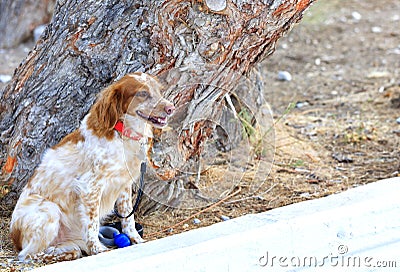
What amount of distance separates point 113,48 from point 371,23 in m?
6.11

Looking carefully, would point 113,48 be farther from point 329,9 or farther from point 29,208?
point 329,9

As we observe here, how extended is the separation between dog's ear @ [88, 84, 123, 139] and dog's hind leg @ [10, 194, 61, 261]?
1.59 feet

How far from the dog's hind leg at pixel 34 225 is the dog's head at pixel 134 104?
1.79 feet

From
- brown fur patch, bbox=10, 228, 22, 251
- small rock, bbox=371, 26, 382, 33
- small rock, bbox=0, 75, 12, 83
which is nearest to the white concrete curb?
brown fur patch, bbox=10, 228, 22, 251

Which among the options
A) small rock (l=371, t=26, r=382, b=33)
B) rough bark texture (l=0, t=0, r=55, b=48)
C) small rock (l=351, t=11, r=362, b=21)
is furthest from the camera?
small rock (l=351, t=11, r=362, b=21)

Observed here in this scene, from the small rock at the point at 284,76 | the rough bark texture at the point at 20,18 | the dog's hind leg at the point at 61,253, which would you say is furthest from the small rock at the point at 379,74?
the dog's hind leg at the point at 61,253

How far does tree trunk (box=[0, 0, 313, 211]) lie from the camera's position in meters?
4.05

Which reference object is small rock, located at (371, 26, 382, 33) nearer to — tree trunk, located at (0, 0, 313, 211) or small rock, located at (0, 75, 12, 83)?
small rock, located at (0, 75, 12, 83)

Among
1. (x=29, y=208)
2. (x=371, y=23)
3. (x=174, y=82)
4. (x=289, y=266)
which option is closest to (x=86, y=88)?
(x=174, y=82)

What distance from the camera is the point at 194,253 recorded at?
337cm

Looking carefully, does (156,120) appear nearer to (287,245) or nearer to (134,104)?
(134,104)

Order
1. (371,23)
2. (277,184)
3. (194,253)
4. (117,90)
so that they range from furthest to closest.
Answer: (371,23) → (277,184) → (117,90) → (194,253)

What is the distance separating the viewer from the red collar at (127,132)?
3756 millimetres

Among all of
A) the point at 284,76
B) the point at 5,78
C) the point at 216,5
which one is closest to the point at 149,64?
the point at 216,5
